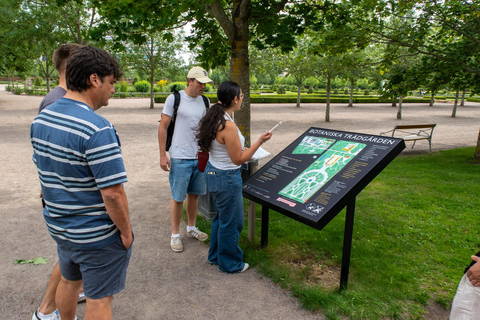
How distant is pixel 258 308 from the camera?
2861 mm

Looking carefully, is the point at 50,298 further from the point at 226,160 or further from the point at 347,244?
the point at 347,244

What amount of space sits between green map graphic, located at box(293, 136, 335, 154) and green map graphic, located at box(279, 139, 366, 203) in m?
0.10

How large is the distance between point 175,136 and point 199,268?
1.40 meters

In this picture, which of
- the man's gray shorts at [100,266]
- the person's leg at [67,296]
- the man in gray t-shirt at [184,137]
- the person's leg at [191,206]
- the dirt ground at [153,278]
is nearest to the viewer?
the man's gray shorts at [100,266]

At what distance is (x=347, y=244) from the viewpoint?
3.02 m

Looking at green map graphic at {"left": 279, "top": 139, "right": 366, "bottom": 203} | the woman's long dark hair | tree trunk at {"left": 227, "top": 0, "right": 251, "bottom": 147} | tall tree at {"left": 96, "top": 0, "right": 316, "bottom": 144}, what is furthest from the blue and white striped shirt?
tree trunk at {"left": 227, "top": 0, "right": 251, "bottom": 147}

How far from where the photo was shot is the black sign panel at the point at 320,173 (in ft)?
8.91

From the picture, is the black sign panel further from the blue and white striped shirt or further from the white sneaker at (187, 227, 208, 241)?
the blue and white striped shirt

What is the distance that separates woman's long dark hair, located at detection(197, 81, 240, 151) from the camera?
2.93 meters

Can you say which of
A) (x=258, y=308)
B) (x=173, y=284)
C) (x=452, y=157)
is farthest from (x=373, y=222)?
(x=452, y=157)

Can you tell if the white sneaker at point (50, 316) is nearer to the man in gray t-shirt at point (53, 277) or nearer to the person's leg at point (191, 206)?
the man in gray t-shirt at point (53, 277)

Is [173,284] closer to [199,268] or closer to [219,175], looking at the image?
[199,268]

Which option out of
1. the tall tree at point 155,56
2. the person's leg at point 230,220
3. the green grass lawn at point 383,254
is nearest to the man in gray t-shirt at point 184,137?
the person's leg at point 230,220

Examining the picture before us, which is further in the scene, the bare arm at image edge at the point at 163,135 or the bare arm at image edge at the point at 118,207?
the bare arm at image edge at the point at 163,135
